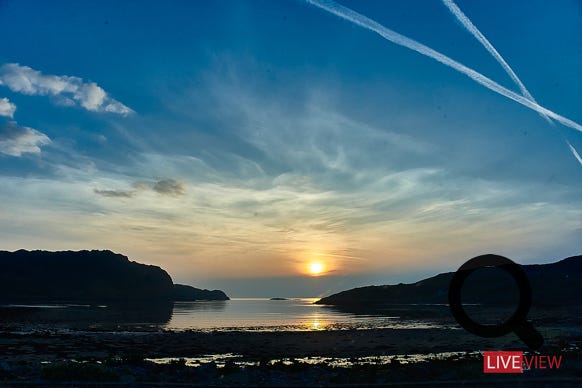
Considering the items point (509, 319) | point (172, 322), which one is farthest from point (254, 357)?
point (172, 322)

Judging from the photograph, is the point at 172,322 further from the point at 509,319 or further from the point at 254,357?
the point at 509,319

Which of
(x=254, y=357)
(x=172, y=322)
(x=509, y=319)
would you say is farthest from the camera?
(x=172, y=322)

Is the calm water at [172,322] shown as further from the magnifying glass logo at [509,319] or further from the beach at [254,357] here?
the magnifying glass logo at [509,319]

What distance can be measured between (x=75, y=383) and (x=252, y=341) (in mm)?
38162

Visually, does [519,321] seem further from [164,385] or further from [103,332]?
[103,332]

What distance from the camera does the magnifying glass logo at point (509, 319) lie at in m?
6.40

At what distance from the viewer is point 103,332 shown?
56906mm

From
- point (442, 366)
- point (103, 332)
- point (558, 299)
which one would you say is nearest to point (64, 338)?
point (103, 332)

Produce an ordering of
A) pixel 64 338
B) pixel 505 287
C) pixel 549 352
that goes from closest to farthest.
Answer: pixel 549 352 < pixel 64 338 < pixel 505 287

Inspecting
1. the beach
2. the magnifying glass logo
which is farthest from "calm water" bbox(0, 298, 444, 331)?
the magnifying glass logo

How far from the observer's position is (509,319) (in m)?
6.24

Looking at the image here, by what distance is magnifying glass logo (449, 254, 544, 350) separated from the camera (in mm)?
6398

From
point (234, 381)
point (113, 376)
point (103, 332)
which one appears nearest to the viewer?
point (113, 376)

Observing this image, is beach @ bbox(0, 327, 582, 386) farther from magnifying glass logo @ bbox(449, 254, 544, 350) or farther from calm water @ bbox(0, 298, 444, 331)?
calm water @ bbox(0, 298, 444, 331)
